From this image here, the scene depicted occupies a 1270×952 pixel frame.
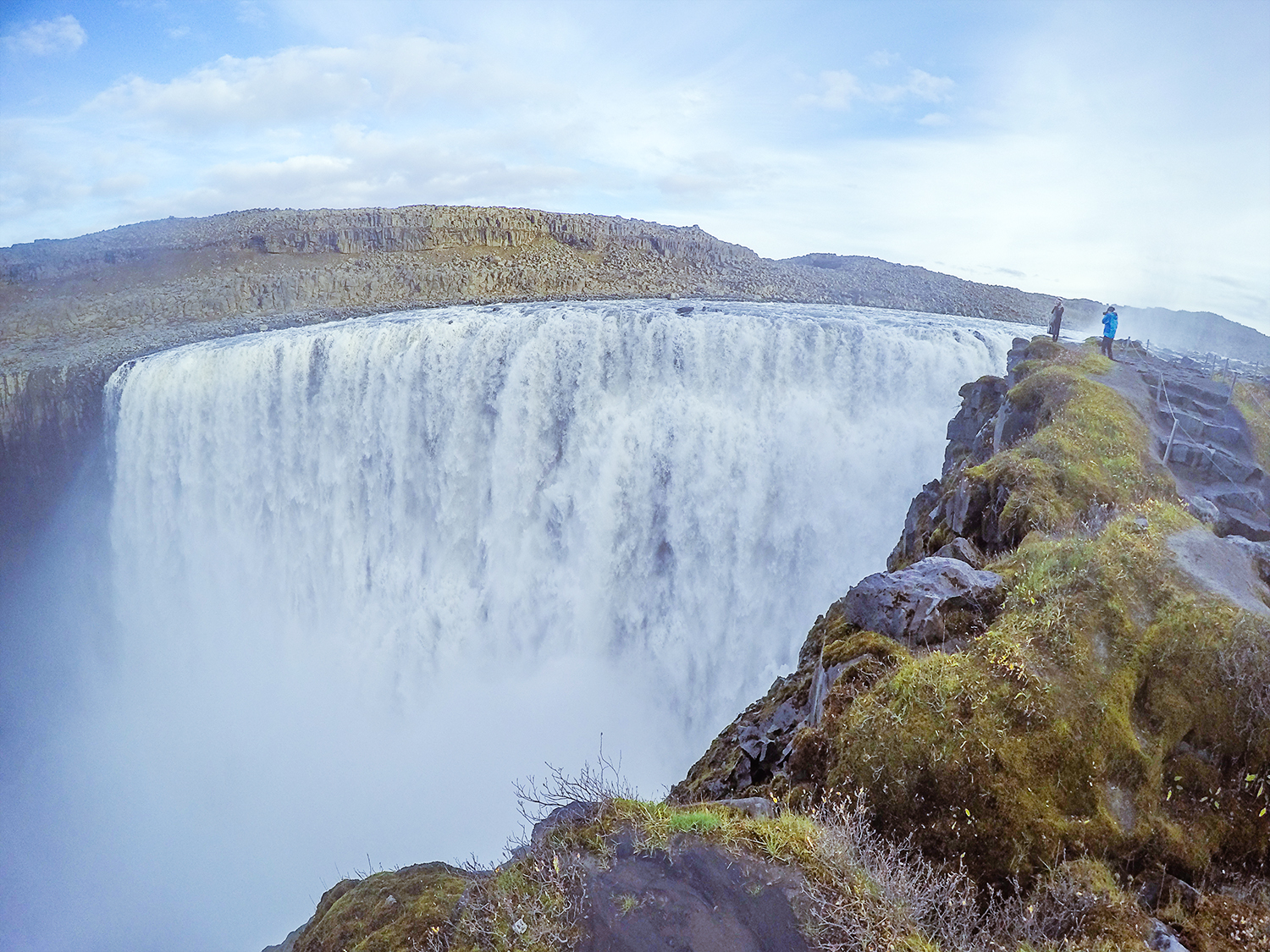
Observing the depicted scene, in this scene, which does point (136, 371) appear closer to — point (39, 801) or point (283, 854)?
point (39, 801)

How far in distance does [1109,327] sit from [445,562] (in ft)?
62.3

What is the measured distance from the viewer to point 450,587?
20859mm

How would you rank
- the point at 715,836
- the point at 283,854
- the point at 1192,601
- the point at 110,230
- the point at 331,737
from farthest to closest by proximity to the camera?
the point at 110,230 → the point at 331,737 → the point at 283,854 → the point at 1192,601 → the point at 715,836

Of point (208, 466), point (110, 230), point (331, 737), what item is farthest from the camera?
point (110, 230)

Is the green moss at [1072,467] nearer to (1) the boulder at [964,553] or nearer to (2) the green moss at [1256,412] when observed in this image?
(1) the boulder at [964,553]

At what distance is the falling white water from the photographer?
1820cm

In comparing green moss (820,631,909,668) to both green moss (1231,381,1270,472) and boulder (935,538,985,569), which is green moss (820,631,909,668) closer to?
boulder (935,538,985,569)

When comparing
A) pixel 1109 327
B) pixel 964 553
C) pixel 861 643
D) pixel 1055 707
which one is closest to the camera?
pixel 1055 707

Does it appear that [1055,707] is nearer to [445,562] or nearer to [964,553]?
[964,553]

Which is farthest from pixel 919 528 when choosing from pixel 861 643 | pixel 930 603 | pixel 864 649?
pixel 864 649

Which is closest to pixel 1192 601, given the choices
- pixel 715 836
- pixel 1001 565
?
pixel 1001 565

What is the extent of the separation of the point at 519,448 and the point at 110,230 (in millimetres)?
58247

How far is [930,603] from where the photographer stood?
7.14m

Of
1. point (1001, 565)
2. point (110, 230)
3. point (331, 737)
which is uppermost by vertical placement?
point (110, 230)
